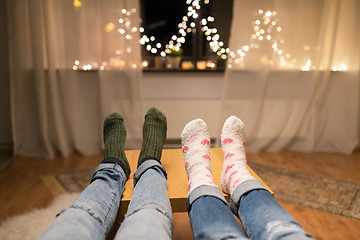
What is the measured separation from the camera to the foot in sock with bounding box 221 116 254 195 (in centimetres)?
76

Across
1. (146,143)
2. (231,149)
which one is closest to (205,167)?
(231,149)

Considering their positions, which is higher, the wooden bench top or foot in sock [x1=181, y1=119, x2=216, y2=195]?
foot in sock [x1=181, y1=119, x2=216, y2=195]

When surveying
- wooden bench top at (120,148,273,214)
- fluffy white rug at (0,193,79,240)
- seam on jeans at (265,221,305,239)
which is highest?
seam on jeans at (265,221,305,239)

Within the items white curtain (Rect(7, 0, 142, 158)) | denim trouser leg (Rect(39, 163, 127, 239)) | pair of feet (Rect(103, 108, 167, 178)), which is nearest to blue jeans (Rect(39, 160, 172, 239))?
denim trouser leg (Rect(39, 163, 127, 239))

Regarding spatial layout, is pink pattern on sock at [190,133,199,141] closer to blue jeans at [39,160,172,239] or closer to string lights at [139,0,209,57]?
blue jeans at [39,160,172,239]

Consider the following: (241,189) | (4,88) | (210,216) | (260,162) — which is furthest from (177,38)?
(210,216)

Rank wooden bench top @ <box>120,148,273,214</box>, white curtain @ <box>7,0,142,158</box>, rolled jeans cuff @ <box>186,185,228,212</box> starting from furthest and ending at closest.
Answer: white curtain @ <box>7,0,142,158</box>
wooden bench top @ <box>120,148,273,214</box>
rolled jeans cuff @ <box>186,185,228,212</box>

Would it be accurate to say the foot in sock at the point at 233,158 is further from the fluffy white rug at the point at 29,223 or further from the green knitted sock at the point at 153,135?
the fluffy white rug at the point at 29,223

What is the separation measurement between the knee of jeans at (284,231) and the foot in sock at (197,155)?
0.21 metres

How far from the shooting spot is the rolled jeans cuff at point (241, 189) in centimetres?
68

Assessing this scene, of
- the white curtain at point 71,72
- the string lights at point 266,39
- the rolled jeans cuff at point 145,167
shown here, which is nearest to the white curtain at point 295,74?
the string lights at point 266,39

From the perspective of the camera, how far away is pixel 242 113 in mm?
2113

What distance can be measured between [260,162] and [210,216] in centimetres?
144

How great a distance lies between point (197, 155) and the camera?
875mm
